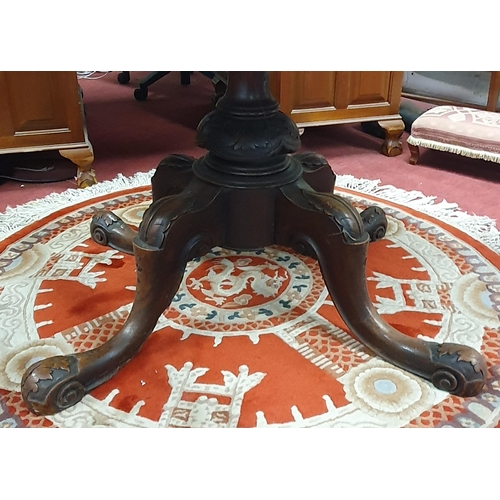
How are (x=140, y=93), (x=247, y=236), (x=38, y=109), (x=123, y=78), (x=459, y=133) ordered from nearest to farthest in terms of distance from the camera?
1. (x=247, y=236)
2. (x=38, y=109)
3. (x=459, y=133)
4. (x=140, y=93)
5. (x=123, y=78)

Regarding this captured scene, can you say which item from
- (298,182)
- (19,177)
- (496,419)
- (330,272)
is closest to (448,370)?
(496,419)

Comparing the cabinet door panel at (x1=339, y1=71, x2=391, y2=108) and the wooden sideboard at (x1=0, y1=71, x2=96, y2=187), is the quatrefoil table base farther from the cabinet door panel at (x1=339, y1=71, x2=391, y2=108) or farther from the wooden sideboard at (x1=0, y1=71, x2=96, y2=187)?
the cabinet door panel at (x1=339, y1=71, x2=391, y2=108)

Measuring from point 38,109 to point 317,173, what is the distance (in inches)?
32.9

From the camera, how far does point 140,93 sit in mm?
2514

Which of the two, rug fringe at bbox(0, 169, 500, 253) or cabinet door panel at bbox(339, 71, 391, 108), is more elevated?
cabinet door panel at bbox(339, 71, 391, 108)

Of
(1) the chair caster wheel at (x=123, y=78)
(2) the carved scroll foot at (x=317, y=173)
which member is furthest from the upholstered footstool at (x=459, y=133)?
(1) the chair caster wheel at (x=123, y=78)

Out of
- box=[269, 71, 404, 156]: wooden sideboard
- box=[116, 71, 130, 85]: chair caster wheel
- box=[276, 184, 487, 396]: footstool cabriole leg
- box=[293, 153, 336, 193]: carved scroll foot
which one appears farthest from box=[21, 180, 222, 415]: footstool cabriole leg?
box=[116, 71, 130, 85]: chair caster wheel

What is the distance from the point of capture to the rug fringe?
1325 mm

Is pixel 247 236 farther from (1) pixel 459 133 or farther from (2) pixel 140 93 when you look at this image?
(2) pixel 140 93

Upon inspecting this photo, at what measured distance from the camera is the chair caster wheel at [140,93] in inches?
99.0

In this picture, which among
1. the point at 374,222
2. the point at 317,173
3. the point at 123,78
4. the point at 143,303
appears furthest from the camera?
the point at 123,78

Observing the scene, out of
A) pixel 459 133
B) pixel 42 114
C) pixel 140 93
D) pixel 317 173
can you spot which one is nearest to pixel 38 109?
pixel 42 114

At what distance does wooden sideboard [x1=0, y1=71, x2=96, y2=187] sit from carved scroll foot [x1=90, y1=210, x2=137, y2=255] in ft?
1.47

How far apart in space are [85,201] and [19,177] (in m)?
0.30
